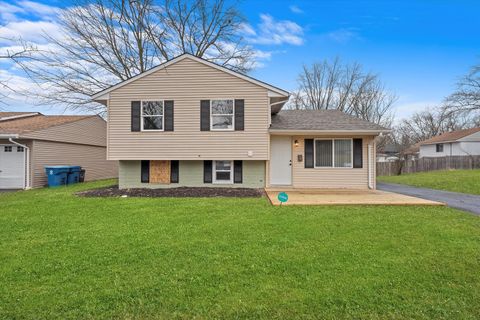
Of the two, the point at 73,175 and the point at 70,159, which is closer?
the point at 73,175

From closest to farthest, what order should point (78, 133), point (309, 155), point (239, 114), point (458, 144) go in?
point (239, 114)
point (309, 155)
point (78, 133)
point (458, 144)

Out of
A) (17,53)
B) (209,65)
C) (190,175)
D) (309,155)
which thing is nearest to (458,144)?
(309,155)

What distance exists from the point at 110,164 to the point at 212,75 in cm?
1200

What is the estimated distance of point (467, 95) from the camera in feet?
82.9

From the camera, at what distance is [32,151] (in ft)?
43.1

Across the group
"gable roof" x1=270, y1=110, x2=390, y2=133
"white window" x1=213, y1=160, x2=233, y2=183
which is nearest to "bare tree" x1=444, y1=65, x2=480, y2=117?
"gable roof" x1=270, y1=110, x2=390, y2=133

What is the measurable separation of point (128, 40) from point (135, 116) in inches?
430

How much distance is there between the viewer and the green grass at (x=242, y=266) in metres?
2.70

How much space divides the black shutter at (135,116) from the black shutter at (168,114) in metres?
1.11

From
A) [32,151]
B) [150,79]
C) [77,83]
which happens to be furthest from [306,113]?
[77,83]

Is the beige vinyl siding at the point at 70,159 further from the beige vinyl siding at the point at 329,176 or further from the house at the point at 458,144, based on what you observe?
the house at the point at 458,144

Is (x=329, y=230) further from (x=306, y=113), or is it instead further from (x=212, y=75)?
(x=306, y=113)

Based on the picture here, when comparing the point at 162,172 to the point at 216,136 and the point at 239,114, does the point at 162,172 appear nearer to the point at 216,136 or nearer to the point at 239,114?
the point at 216,136

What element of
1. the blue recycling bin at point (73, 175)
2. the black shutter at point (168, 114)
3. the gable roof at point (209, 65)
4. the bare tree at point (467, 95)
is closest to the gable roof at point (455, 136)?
the bare tree at point (467, 95)
